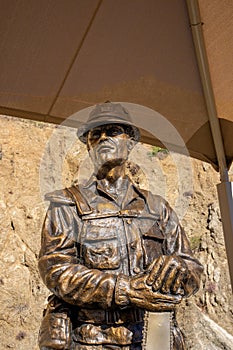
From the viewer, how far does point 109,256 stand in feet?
7.43

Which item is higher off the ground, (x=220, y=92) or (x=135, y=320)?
(x=220, y=92)

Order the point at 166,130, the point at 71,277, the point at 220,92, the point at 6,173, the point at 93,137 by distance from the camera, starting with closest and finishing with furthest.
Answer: the point at 71,277
the point at 93,137
the point at 220,92
the point at 166,130
the point at 6,173

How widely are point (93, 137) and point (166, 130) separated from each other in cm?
95

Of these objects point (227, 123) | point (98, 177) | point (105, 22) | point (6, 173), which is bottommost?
point (98, 177)

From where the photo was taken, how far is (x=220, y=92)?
121 inches

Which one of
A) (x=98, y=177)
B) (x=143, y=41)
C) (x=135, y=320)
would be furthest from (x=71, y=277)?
(x=143, y=41)

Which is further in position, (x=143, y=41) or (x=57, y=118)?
(x=57, y=118)

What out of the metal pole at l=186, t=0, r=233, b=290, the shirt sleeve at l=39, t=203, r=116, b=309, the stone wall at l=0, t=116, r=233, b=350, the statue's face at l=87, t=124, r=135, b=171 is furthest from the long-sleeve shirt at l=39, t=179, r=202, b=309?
the stone wall at l=0, t=116, r=233, b=350

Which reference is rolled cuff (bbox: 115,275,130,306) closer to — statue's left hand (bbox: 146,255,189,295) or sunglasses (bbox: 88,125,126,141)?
statue's left hand (bbox: 146,255,189,295)

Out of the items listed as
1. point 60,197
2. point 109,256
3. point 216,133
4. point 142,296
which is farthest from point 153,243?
point 216,133

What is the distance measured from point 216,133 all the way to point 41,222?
343cm

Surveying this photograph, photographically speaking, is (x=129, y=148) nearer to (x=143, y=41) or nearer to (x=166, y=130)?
(x=143, y=41)

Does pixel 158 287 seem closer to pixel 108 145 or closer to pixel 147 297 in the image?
pixel 147 297

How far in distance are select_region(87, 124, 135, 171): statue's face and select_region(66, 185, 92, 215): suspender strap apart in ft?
0.45
